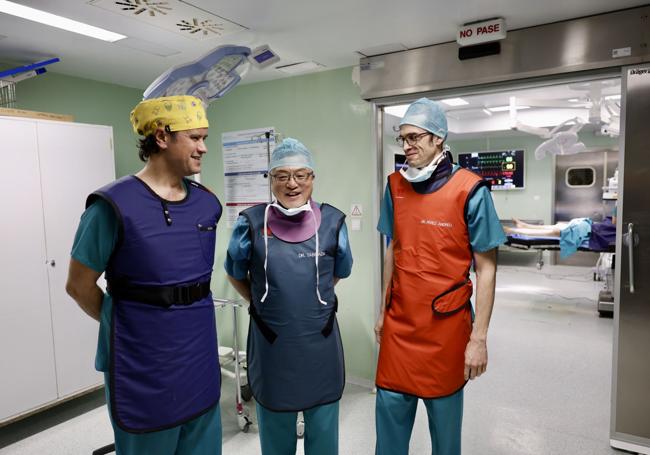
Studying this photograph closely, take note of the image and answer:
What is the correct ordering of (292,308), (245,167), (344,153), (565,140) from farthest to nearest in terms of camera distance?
(565,140), (245,167), (344,153), (292,308)

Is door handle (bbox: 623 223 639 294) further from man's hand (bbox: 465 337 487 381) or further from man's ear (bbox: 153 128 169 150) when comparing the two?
man's ear (bbox: 153 128 169 150)

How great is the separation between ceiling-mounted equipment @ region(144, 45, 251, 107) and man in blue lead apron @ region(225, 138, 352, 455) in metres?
0.57

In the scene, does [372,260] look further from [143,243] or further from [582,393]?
[143,243]

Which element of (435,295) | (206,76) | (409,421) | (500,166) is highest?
(206,76)

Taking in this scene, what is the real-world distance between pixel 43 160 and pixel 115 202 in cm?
195

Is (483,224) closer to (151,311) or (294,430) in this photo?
(294,430)

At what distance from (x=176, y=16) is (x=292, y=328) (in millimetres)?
1666

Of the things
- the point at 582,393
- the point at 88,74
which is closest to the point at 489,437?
the point at 582,393

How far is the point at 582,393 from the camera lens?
10.5ft

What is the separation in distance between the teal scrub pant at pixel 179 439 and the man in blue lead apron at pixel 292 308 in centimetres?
21

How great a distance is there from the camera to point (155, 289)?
1.43 m

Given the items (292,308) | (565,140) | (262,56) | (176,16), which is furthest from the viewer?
(565,140)

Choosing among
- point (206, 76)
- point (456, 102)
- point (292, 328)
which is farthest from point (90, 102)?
point (456, 102)

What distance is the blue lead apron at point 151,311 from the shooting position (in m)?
1.40
